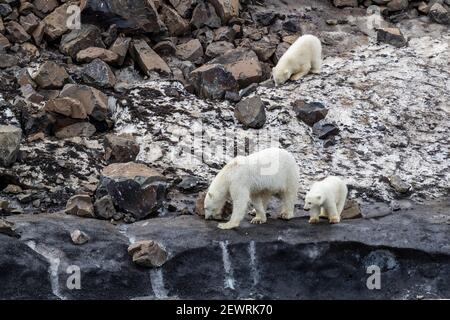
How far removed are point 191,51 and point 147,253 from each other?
21.6 feet

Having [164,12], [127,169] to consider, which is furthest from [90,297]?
[164,12]

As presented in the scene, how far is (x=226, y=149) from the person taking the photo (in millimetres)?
13914

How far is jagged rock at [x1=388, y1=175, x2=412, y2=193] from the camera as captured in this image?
13.2 metres

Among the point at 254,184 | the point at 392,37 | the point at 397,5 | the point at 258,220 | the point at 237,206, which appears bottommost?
the point at 258,220

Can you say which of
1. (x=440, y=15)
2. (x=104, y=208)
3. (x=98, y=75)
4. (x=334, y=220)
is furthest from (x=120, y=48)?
(x=440, y=15)

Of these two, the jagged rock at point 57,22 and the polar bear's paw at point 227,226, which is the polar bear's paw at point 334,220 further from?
the jagged rock at point 57,22

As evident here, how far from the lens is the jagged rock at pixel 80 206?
11.8 meters

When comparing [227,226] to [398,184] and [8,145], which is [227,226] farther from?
[8,145]

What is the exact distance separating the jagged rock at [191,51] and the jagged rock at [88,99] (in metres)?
2.78

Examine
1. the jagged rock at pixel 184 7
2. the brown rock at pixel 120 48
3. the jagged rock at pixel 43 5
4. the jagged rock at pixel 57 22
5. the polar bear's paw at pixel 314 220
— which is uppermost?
the jagged rock at pixel 43 5

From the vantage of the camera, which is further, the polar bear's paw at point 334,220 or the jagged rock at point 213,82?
the jagged rock at point 213,82

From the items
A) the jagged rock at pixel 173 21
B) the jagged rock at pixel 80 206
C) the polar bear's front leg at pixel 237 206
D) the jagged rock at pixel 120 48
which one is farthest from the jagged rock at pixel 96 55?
the polar bear's front leg at pixel 237 206

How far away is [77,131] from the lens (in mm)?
13852

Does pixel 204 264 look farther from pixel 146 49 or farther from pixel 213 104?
pixel 146 49
